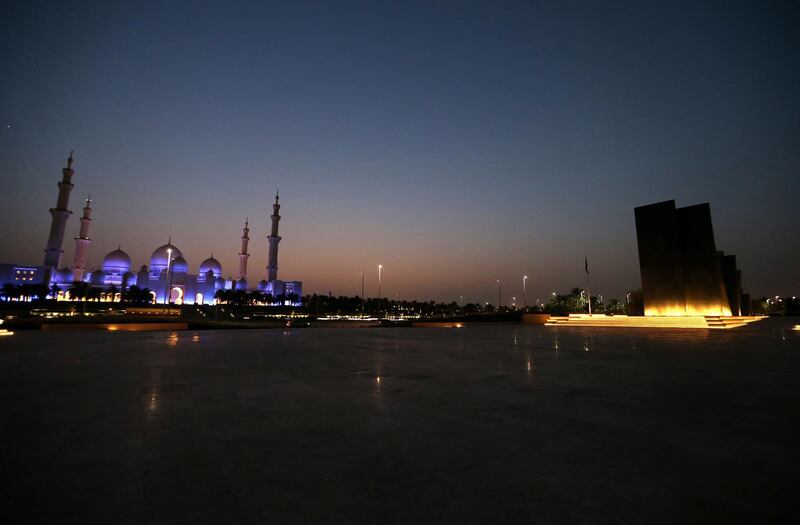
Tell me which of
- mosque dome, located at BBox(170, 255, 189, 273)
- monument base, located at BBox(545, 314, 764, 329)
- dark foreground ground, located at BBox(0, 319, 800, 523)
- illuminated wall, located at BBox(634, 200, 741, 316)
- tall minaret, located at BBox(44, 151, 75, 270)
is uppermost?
tall minaret, located at BBox(44, 151, 75, 270)

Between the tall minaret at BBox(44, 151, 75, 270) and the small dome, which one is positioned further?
the small dome

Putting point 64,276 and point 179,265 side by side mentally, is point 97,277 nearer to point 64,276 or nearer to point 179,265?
point 64,276

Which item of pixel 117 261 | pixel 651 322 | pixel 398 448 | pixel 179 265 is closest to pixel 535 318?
pixel 651 322

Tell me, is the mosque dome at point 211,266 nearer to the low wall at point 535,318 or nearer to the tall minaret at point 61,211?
the tall minaret at point 61,211

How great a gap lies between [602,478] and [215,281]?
433 ft

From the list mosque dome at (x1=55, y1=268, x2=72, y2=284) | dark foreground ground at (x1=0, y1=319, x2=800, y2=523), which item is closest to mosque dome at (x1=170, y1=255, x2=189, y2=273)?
mosque dome at (x1=55, y1=268, x2=72, y2=284)

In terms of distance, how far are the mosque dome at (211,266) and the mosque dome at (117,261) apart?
2075 cm

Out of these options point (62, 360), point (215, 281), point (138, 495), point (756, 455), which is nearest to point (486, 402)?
point (756, 455)

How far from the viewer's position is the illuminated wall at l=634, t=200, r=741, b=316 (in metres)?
32.4

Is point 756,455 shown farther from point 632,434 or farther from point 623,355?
point 623,355

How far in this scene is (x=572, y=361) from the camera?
991cm

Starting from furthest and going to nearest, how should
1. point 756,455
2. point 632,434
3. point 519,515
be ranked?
1. point 632,434
2. point 756,455
3. point 519,515

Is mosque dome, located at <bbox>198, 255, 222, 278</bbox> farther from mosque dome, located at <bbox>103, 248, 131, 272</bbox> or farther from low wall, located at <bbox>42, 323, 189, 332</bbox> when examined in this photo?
low wall, located at <bbox>42, 323, 189, 332</bbox>

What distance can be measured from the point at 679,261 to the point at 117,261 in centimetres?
12771
